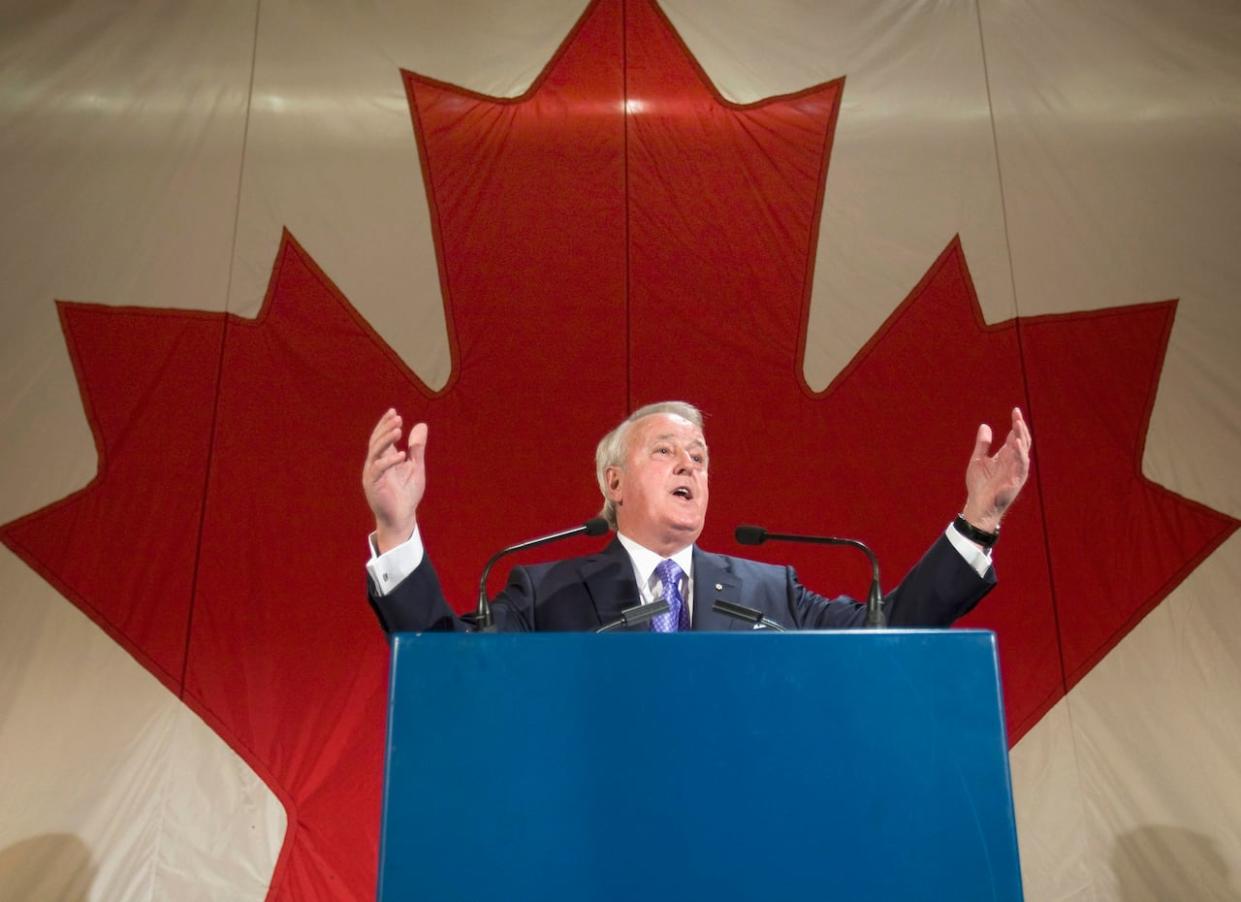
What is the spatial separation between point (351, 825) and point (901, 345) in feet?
6.30

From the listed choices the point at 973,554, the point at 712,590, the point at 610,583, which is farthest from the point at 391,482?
the point at 973,554

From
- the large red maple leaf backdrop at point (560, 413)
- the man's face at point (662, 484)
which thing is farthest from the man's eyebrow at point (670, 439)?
the large red maple leaf backdrop at point (560, 413)

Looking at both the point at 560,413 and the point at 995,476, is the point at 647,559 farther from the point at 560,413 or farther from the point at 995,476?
the point at 560,413

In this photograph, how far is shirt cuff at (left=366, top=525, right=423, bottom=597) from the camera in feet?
4.54

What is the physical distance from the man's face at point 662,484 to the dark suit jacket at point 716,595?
0.19 ft

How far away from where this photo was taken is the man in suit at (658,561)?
4.61ft

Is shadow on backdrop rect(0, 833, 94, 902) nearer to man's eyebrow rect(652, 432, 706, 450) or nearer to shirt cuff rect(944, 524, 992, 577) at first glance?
man's eyebrow rect(652, 432, 706, 450)

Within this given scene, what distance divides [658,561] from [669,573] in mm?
39

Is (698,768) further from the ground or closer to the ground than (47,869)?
further from the ground

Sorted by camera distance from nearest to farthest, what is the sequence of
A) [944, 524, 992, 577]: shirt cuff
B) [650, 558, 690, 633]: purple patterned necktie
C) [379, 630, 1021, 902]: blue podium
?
1. [379, 630, 1021, 902]: blue podium
2. [944, 524, 992, 577]: shirt cuff
3. [650, 558, 690, 633]: purple patterned necktie

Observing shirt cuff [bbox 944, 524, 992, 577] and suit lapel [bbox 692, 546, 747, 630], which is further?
suit lapel [bbox 692, 546, 747, 630]

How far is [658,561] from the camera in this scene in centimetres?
185

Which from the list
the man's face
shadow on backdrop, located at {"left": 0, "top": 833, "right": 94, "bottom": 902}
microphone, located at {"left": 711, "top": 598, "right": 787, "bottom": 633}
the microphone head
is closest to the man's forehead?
the man's face

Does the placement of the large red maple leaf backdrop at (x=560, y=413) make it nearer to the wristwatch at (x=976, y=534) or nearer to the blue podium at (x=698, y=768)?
the wristwatch at (x=976, y=534)
